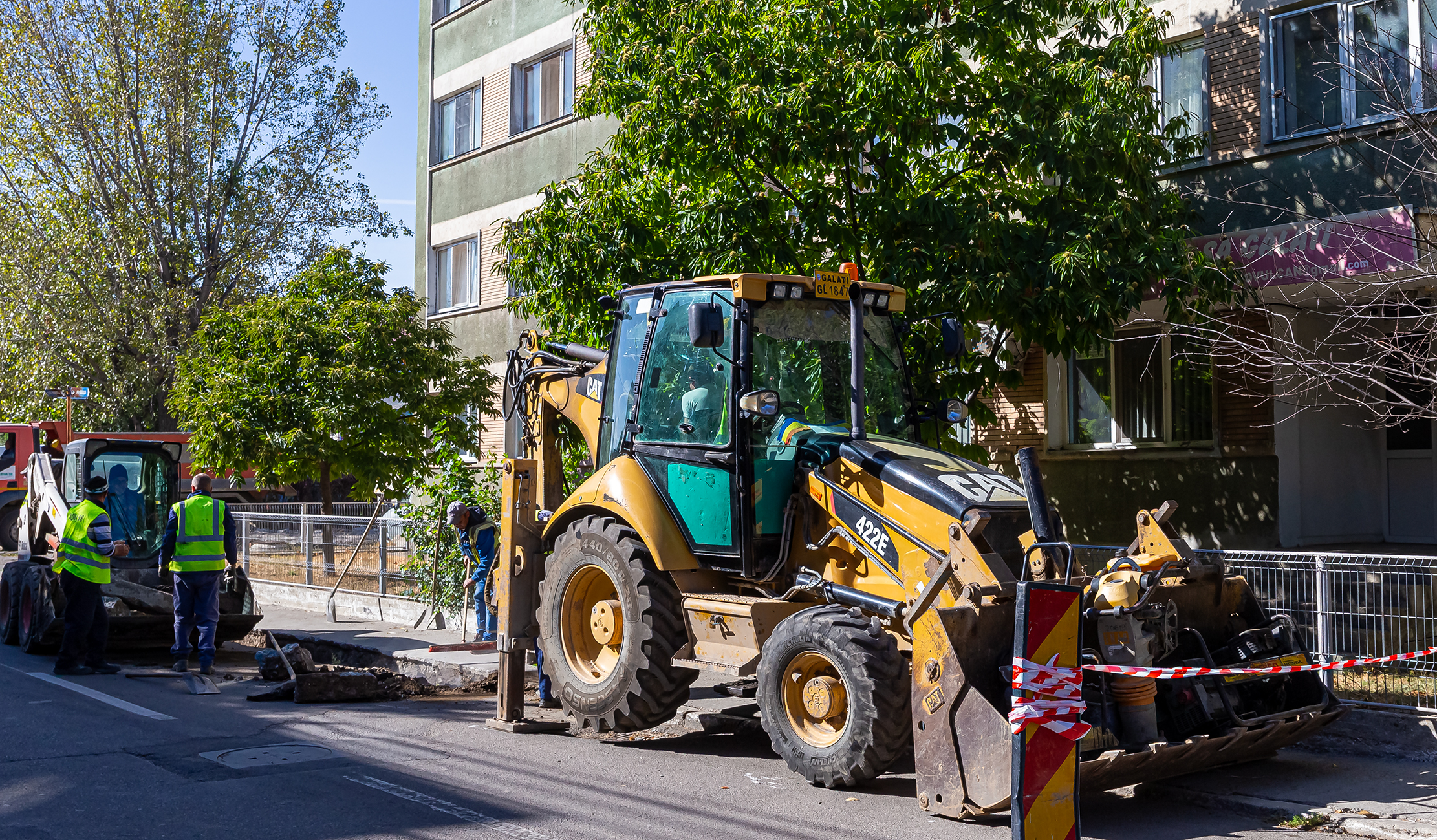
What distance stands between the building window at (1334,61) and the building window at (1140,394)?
8.03 ft

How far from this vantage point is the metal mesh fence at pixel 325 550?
51.8 ft

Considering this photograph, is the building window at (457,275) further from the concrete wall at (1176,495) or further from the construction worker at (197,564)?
the concrete wall at (1176,495)

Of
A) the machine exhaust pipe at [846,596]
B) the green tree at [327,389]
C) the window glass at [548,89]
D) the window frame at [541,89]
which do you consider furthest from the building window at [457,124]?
the machine exhaust pipe at [846,596]

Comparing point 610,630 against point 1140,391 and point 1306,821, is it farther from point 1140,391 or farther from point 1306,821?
point 1140,391

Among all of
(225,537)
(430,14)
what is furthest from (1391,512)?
(430,14)

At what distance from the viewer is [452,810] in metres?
6.38

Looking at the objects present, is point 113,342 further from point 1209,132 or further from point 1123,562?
point 1123,562

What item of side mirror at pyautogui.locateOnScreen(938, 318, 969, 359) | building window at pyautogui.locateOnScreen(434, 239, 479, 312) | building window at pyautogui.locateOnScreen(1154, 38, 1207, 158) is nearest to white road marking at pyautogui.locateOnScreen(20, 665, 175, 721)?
side mirror at pyautogui.locateOnScreen(938, 318, 969, 359)

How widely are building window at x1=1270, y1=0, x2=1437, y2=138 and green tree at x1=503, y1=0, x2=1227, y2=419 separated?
139 centimetres

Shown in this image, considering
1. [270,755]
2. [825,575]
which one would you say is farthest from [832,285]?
[270,755]

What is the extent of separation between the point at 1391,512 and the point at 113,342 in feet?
77.2

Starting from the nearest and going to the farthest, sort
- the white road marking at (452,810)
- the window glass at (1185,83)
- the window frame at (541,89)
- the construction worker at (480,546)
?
the white road marking at (452,810) < the construction worker at (480,546) < the window glass at (1185,83) < the window frame at (541,89)

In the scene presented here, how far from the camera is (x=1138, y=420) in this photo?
1370 centimetres

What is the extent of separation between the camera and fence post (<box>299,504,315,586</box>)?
17.6 metres
